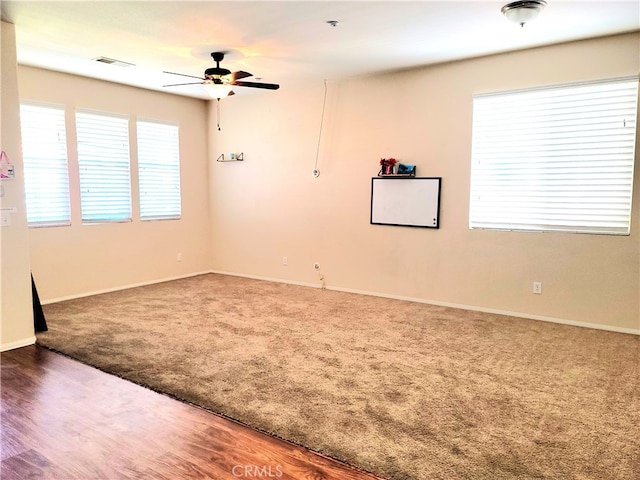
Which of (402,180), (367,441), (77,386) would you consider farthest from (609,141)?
(77,386)

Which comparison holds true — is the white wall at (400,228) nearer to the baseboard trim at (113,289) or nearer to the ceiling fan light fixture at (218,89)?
the baseboard trim at (113,289)

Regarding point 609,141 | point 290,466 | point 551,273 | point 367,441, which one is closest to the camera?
point 290,466

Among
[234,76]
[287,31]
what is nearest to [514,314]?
[287,31]

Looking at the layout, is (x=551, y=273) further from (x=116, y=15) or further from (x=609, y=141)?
(x=116, y=15)

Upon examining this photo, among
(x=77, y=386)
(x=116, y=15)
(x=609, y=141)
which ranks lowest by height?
(x=77, y=386)

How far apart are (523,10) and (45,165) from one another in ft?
17.0

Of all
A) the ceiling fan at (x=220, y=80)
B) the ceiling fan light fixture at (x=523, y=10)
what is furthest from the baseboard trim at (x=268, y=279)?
the ceiling fan light fixture at (x=523, y=10)

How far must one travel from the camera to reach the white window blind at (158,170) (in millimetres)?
6148

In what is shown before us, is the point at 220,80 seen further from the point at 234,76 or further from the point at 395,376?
the point at 395,376

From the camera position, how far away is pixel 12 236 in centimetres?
362

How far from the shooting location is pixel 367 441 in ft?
7.54

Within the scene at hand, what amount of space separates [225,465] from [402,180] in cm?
393

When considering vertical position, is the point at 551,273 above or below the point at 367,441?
above

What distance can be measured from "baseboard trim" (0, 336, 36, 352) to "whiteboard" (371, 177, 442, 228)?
3.83m
